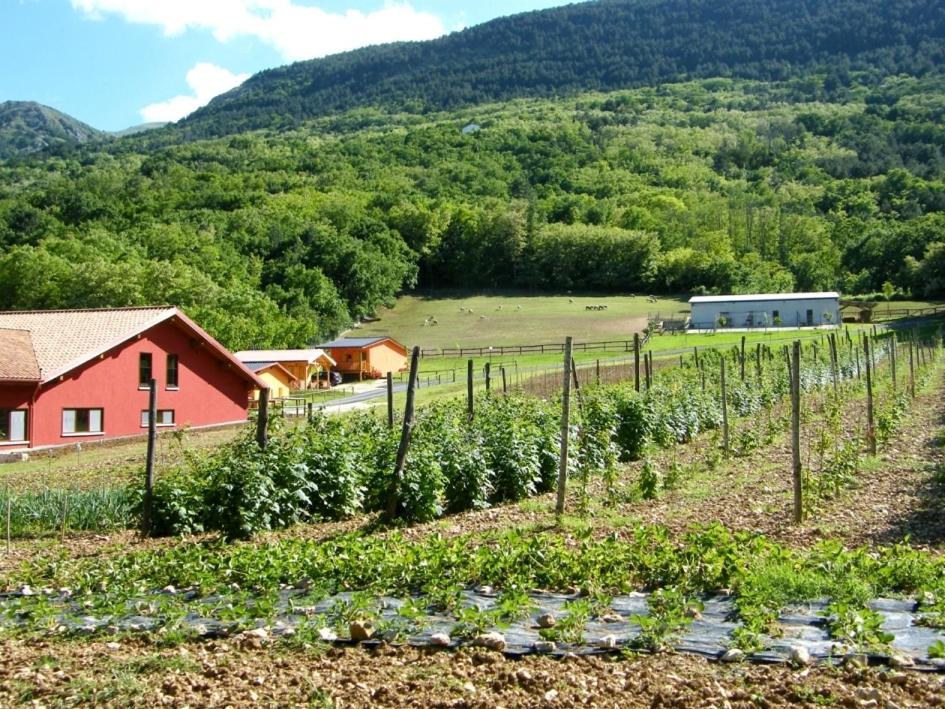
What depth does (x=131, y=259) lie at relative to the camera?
80625mm

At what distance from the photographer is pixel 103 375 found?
1348 inches

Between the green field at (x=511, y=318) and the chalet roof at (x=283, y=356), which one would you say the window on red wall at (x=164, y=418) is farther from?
the green field at (x=511, y=318)

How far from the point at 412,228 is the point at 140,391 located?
303 ft

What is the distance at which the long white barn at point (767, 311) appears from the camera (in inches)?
3334

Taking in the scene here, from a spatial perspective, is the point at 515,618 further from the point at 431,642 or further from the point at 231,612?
the point at 231,612

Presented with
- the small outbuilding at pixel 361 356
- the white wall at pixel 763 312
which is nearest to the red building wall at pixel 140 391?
the small outbuilding at pixel 361 356

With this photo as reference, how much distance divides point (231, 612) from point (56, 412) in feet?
91.9

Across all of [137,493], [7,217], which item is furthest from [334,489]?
[7,217]

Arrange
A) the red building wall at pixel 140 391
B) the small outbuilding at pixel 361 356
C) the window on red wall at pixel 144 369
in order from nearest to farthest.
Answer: the red building wall at pixel 140 391
the window on red wall at pixel 144 369
the small outbuilding at pixel 361 356

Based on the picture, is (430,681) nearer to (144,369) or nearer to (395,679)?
(395,679)

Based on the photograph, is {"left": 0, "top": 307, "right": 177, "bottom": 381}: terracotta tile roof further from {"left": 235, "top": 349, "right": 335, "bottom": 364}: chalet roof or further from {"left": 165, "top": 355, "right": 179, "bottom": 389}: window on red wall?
{"left": 235, "top": 349, "right": 335, "bottom": 364}: chalet roof

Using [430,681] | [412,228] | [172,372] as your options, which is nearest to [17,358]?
[172,372]

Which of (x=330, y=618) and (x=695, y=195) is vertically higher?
(x=695, y=195)

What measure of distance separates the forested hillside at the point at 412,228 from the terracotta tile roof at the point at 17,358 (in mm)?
32233
